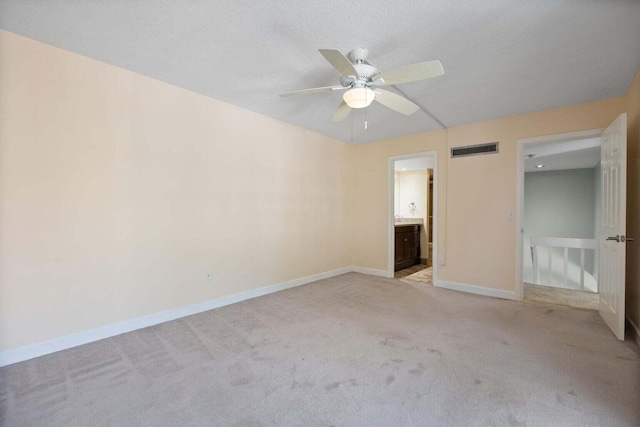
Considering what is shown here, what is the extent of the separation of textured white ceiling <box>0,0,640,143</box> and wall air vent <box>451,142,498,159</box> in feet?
2.77

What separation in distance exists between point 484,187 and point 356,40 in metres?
2.86

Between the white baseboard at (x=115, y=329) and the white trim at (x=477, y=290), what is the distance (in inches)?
97.3

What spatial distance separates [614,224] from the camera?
8.41ft

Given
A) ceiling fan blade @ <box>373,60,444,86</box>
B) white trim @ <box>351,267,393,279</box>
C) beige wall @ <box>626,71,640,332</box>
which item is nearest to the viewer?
ceiling fan blade @ <box>373,60,444,86</box>

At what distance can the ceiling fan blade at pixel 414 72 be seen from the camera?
185 centimetres

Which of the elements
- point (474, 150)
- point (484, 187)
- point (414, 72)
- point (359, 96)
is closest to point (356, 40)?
point (359, 96)

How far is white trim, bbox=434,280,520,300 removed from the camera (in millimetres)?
3643

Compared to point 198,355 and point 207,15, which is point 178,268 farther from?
point 207,15

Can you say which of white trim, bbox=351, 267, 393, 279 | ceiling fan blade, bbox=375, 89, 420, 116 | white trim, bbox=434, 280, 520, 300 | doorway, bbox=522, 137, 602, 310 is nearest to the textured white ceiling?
ceiling fan blade, bbox=375, 89, 420, 116

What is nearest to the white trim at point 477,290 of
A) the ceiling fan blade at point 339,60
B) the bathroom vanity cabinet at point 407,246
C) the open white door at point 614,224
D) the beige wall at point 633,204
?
the open white door at point 614,224

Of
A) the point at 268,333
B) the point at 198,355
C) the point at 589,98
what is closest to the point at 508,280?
the point at 589,98

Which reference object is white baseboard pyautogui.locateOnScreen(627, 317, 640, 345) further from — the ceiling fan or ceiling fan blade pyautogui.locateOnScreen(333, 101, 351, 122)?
ceiling fan blade pyautogui.locateOnScreen(333, 101, 351, 122)

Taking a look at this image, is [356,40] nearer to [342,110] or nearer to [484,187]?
[342,110]

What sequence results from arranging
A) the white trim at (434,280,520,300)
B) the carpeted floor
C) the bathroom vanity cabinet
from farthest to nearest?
the bathroom vanity cabinet
the white trim at (434,280,520,300)
the carpeted floor
